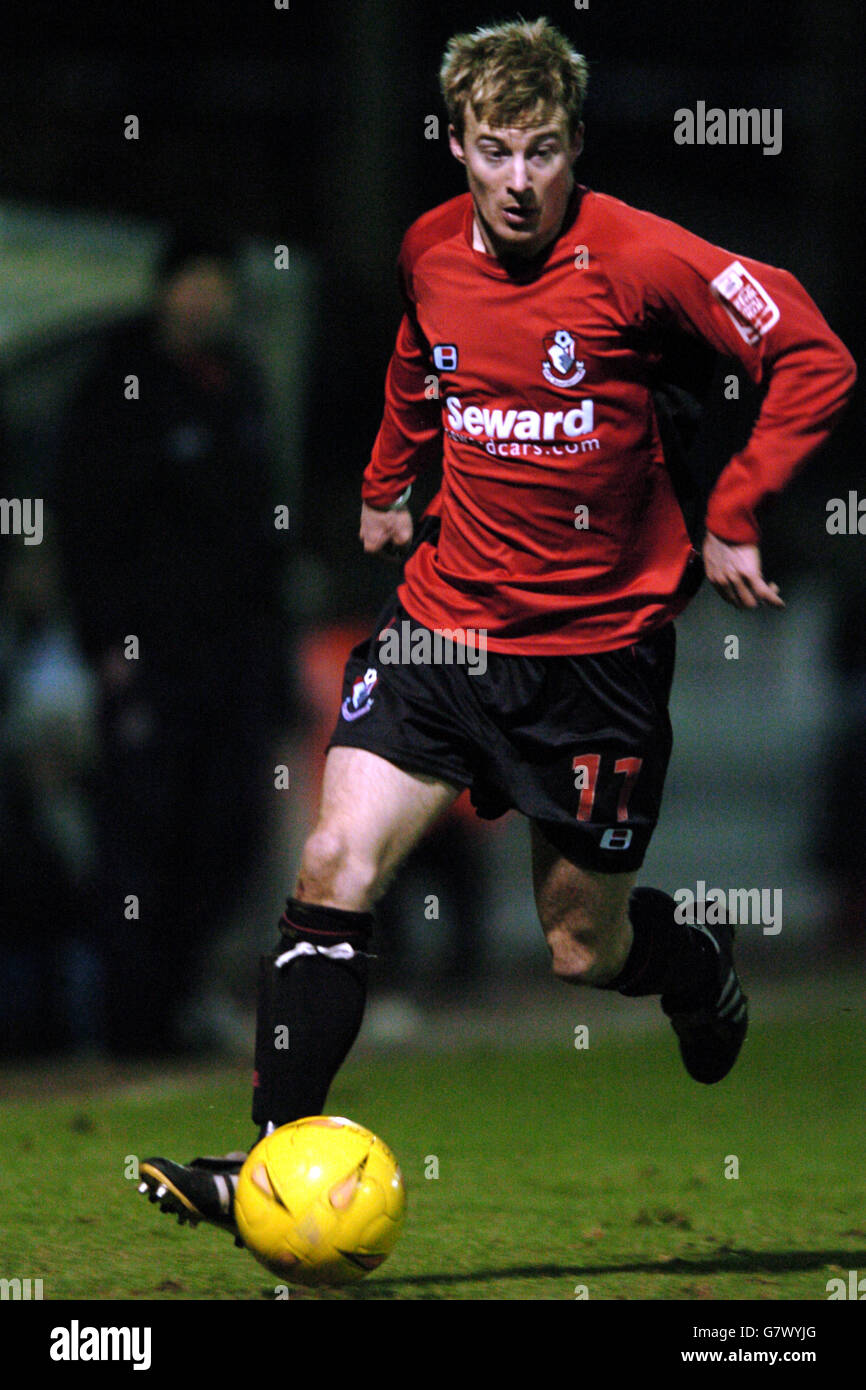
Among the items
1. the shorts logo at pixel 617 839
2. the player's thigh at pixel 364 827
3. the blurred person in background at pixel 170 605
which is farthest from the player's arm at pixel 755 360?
the blurred person in background at pixel 170 605

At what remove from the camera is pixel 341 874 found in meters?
5.00

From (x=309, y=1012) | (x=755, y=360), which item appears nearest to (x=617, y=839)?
(x=309, y=1012)

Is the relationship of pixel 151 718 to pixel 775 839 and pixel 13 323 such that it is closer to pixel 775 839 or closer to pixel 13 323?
pixel 13 323

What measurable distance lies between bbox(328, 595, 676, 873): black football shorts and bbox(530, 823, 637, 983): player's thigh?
4cm

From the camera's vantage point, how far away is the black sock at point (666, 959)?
571 centimetres

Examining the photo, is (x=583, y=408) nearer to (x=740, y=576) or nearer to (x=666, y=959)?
(x=740, y=576)

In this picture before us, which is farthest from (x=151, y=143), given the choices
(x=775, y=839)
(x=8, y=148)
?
(x=775, y=839)

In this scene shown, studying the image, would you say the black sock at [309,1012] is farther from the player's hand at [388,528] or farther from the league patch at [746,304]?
the league patch at [746,304]

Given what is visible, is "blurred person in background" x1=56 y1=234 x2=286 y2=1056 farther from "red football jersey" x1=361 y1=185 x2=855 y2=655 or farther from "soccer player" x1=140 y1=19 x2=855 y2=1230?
A: "red football jersey" x1=361 y1=185 x2=855 y2=655

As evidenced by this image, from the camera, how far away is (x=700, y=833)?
13703 millimetres

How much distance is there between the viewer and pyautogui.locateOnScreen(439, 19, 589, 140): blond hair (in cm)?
498

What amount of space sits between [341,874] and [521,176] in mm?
1460

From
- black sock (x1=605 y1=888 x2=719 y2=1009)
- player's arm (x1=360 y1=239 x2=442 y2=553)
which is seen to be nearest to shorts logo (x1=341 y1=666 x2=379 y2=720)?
player's arm (x1=360 y1=239 x2=442 y2=553)

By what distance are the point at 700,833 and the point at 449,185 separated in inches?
217
